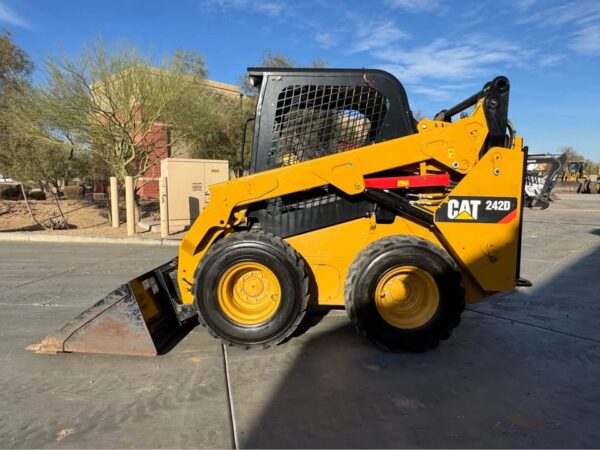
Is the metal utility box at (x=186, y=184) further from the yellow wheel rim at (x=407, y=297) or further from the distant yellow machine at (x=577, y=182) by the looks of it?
the distant yellow machine at (x=577, y=182)

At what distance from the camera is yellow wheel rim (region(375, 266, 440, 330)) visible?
13.0ft

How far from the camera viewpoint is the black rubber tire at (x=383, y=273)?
3.84 metres

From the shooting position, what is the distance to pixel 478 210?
13.1ft

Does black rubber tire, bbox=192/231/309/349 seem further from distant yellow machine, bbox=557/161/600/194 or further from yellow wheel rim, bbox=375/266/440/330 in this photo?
distant yellow machine, bbox=557/161/600/194

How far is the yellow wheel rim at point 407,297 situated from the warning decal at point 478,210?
0.58 metres

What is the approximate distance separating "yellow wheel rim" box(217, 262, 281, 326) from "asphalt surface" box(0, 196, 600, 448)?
0.34 meters

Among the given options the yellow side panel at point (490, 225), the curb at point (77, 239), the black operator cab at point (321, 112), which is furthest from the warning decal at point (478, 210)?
the curb at point (77, 239)

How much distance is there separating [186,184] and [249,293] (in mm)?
9284

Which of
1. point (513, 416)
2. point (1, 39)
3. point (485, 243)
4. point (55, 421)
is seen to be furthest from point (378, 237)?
point (1, 39)

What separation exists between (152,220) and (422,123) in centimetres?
1309

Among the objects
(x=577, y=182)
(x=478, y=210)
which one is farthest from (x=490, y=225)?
(x=577, y=182)

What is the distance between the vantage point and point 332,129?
430 centimetres

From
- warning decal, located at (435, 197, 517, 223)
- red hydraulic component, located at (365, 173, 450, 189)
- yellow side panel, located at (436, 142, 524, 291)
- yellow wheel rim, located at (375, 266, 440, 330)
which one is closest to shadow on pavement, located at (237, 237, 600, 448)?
yellow wheel rim, located at (375, 266, 440, 330)

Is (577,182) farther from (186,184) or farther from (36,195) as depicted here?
(36,195)
